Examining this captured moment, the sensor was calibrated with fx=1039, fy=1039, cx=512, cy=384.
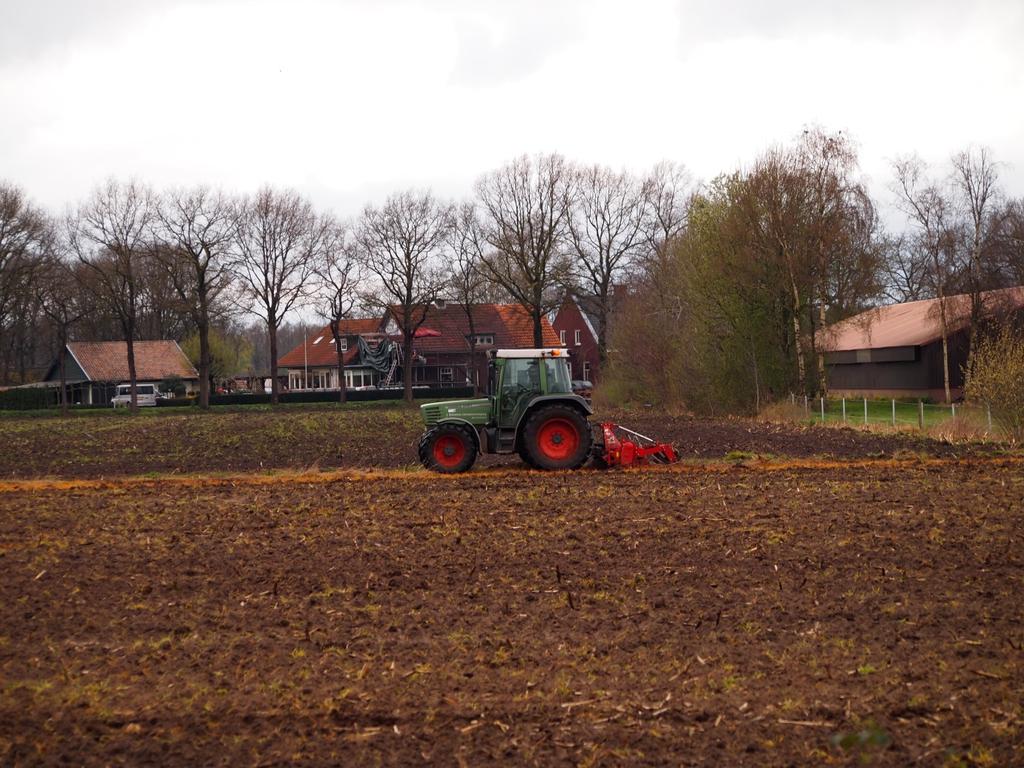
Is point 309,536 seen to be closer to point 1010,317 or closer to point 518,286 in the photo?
point 1010,317

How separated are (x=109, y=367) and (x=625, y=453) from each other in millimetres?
65349

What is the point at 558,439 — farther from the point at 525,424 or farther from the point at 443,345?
the point at 443,345

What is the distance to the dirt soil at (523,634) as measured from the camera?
6066mm

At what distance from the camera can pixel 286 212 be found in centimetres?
6366

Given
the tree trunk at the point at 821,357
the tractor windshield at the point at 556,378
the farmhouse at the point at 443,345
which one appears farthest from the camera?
the farmhouse at the point at 443,345

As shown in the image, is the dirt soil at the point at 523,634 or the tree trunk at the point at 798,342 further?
the tree trunk at the point at 798,342

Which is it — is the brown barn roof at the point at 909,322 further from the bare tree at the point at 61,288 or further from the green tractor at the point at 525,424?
the bare tree at the point at 61,288

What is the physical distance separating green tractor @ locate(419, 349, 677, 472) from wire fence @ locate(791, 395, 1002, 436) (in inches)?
382

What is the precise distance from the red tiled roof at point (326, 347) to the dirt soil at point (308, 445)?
4778cm

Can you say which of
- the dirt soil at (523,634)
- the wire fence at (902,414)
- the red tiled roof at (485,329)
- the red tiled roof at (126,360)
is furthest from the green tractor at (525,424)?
the red tiled roof at (126,360)

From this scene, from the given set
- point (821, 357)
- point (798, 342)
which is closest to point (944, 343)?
point (821, 357)

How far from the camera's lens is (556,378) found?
18.4 meters

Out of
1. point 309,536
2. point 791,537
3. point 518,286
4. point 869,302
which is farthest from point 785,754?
point 518,286

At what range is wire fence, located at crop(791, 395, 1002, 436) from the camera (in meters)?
23.9
